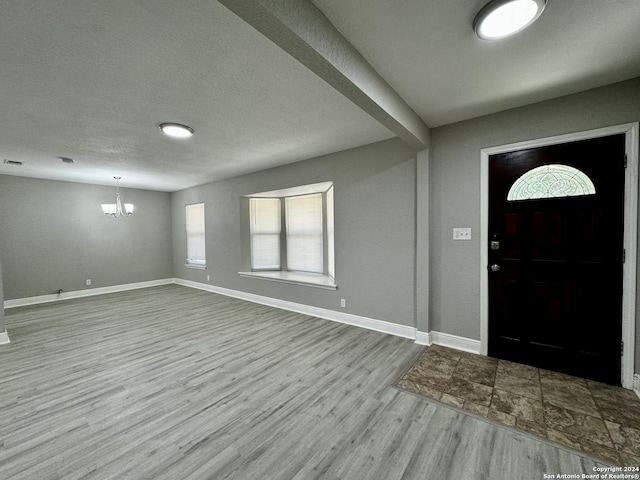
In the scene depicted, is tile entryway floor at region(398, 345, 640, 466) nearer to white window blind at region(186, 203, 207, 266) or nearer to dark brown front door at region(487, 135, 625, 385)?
dark brown front door at region(487, 135, 625, 385)

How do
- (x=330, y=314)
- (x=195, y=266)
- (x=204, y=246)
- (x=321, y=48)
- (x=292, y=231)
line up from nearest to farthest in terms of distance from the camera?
1. (x=321, y=48)
2. (x=330, y=314)
3. (x=292, y=231)
4. (x=204, y=246)
5. (x=195, y=266)

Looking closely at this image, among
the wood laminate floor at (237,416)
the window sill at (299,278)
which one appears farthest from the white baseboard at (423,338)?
the window sill at (299,278)

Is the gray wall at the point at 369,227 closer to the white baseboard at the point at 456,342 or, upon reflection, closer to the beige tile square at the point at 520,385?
the white baseboard at the point at 456,342

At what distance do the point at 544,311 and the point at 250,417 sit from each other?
2819 millimetres

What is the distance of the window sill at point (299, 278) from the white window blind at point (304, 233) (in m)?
0.21

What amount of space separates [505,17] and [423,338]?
2901 mm

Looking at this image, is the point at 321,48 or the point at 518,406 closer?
the point at 321,48

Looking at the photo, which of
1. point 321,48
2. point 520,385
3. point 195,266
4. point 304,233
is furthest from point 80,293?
point 520,385

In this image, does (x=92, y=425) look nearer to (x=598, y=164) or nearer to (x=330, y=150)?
(x=330, y=150)

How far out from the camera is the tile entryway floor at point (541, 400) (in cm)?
159

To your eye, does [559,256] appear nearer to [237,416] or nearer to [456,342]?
[456,342]

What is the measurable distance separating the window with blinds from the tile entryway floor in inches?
93.9

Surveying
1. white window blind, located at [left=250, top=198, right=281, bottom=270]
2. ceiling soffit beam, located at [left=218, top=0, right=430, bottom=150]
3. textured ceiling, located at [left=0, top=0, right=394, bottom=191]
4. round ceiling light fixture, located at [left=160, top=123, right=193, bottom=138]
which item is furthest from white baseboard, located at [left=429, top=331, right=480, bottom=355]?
round ceiling light fixture, located at [left=160, top=123, right=193, bottom=138]

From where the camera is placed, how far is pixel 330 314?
12.8ft
